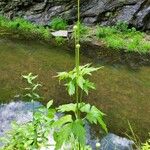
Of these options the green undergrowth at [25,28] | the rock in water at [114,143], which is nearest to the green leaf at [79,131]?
the rock in water at [114,143]

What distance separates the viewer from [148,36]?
58.6ft

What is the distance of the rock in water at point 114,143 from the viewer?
794cm

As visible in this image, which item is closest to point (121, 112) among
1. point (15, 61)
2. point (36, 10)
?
point (15, 61)

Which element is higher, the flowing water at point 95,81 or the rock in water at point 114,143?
the flowing water at point 95,81

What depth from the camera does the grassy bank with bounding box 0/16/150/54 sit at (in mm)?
16375

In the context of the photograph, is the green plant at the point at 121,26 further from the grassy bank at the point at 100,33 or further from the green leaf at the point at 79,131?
the green leaf at the point at 79,131

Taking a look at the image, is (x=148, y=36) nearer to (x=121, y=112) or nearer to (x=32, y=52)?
(x=32, y=52)

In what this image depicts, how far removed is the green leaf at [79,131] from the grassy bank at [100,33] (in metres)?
13.4

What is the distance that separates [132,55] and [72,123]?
1318cm

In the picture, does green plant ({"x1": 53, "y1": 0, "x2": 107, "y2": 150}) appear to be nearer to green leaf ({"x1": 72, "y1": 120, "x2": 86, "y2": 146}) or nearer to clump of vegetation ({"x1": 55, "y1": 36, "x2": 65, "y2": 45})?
green leaf ({"x1": 72, "y1": 120, "x2": 86, "y2": 146})

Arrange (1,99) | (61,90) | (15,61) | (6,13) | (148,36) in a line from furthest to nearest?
(6,13) → (148,36) → (15,61) → (61,90) → (1,99)

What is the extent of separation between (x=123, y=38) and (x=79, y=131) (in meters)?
14.9

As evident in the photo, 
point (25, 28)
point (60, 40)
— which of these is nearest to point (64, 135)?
point (60, 40)

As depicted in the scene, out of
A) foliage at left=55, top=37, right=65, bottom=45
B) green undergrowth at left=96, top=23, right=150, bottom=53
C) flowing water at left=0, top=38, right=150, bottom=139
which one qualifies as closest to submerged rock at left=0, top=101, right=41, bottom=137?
flowing water at left=0, top=38, right=150, bottom=139
